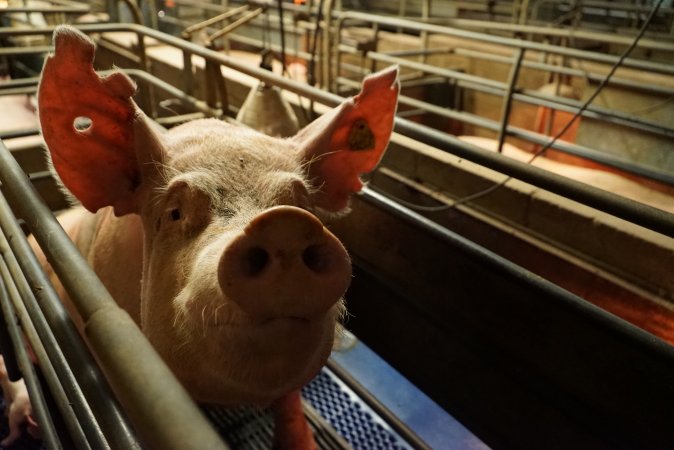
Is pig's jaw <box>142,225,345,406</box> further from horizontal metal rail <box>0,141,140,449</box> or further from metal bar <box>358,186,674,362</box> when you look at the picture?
metal bar <box>358,186,674,362</box>

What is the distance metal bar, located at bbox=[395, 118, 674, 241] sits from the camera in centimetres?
145

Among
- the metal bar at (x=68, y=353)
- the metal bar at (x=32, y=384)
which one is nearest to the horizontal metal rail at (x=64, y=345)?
the metal bar at (x=68, y=353)

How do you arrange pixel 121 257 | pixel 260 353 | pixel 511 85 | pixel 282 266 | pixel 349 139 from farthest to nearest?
1. pixel 511 85
2. pixel 121 257
3. pixel 349 139
4. pixel 260 353
5. pixel 282 266

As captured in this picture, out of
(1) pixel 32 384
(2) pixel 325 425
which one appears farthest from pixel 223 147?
(2) pixel 325 425

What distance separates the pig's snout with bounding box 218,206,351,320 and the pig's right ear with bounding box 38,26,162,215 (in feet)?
2.64

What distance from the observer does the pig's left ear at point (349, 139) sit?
195 centimetres

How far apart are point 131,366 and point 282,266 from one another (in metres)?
0.44

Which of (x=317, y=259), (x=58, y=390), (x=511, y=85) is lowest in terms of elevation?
(x=58, y=390)

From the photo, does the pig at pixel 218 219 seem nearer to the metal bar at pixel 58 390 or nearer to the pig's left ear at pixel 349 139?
the pig's left ear at pixel 349 139

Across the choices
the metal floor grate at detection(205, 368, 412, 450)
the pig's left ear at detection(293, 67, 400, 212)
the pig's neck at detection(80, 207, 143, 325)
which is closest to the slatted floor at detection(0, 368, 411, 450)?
the metal floor grate at detection(205, 368, 412, 450)

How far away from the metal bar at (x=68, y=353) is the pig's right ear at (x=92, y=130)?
337 mm

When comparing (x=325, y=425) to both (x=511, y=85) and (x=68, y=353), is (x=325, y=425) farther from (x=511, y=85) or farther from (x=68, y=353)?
(x=511, y=85)

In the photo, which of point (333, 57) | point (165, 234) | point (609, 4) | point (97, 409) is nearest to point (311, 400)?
point (165, 234)

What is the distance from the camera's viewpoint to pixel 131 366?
77cm
